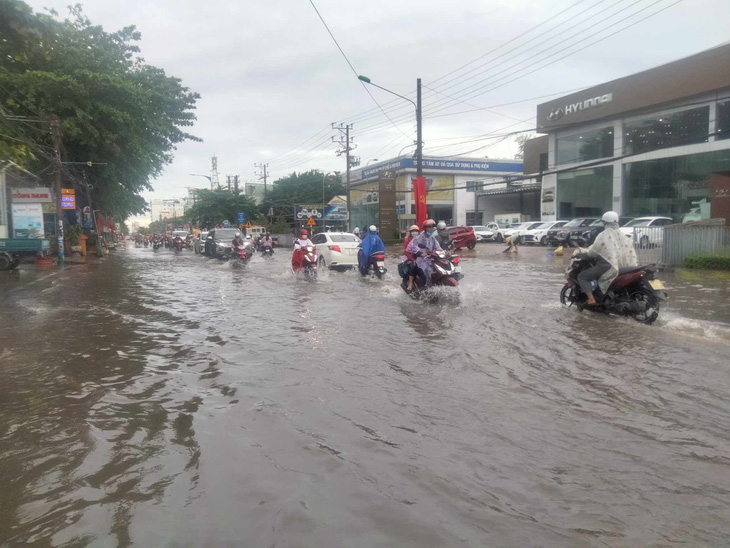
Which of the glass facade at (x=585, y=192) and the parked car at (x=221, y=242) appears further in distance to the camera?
the glass facade at (x=585, y=192)

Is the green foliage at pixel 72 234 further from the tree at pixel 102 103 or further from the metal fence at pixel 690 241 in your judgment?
the metal fence at pixel 690 241

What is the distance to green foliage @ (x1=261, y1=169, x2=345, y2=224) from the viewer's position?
213ft

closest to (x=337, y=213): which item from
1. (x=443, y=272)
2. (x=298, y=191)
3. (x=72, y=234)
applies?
(x=298, y=191)

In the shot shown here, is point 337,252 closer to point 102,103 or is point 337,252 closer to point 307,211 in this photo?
point 102,103

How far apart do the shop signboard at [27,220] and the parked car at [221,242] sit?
786 cm

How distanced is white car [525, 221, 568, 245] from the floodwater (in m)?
24.7

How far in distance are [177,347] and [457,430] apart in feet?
14.4

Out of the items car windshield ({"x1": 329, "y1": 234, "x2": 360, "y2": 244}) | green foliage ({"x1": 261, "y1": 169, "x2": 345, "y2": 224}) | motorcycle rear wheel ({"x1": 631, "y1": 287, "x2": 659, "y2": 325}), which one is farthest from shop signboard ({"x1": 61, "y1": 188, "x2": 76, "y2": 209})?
green foliage ({"x1": 261, "y1": 169, "x2": 345, "y2": 224})

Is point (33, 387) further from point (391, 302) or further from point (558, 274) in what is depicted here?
point (558, 274)

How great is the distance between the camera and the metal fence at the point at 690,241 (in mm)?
16391

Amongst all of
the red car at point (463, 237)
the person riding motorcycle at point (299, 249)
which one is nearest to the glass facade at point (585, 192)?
the red car at point (463, 237)

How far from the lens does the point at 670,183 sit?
32406 millimetres

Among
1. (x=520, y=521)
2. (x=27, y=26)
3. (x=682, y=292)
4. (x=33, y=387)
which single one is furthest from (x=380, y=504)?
(x=682, y=292)

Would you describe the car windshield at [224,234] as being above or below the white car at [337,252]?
above
